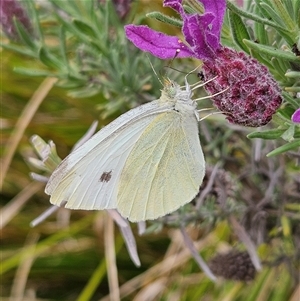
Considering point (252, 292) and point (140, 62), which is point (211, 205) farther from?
point (252, 292)

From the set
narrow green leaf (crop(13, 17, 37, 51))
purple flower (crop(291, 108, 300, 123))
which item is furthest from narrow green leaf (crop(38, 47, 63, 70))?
purple flower (crop(291, 108, 300, 123))

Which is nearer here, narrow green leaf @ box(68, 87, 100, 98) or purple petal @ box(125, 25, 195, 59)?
purple petal @ box(125, 25, 195, 59)

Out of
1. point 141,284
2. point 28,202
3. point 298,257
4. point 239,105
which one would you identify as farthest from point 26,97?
point 239,105

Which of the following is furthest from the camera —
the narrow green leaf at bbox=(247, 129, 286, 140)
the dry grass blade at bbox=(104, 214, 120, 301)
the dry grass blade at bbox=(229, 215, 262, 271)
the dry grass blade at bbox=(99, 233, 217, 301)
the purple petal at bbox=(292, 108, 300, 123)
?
the dry grass blade at bbox=(99, 233, 217, 301)

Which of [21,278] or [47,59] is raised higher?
[47,59]

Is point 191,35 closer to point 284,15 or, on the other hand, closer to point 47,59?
point 284,15

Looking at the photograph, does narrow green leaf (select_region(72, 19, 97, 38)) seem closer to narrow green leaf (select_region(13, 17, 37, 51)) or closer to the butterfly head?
narrow green leaf (select_region(13, 17, 37, 51))

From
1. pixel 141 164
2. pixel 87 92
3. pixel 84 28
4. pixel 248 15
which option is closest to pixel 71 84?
pixel 87 92
